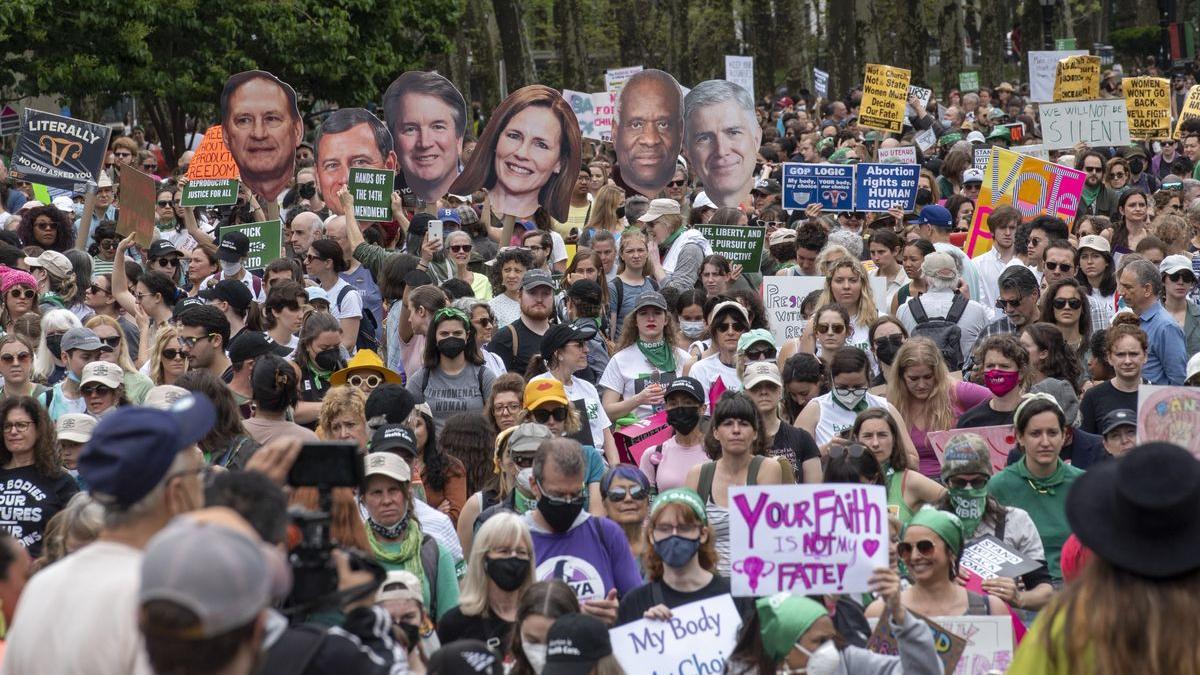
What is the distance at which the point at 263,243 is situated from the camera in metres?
13.6

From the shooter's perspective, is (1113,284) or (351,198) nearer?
(1113,284)

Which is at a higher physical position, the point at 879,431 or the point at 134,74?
the point at 134,74

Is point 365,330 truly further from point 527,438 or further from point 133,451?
point 133,451

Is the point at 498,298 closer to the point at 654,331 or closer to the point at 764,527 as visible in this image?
the point at 654,331

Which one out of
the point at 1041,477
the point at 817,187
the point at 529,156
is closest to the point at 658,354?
the point at 1041,477

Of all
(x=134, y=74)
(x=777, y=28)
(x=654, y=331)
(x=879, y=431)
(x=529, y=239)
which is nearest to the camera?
(x=879, y=431)

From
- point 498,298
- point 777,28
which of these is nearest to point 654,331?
point 498,298

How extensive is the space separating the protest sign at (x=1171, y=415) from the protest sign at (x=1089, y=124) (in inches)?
483

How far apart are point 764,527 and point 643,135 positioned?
1124cm

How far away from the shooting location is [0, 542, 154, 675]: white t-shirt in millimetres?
3688

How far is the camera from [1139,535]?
11.4 ft

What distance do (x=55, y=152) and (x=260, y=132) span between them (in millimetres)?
1879

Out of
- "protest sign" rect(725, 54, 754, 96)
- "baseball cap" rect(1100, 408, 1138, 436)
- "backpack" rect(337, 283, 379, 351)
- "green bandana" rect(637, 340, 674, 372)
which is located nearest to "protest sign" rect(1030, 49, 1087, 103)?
"protest sign" rect(725, 54, 754, 96)

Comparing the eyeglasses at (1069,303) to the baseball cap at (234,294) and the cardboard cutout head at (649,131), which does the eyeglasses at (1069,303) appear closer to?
the baseball cap at (234,294)
